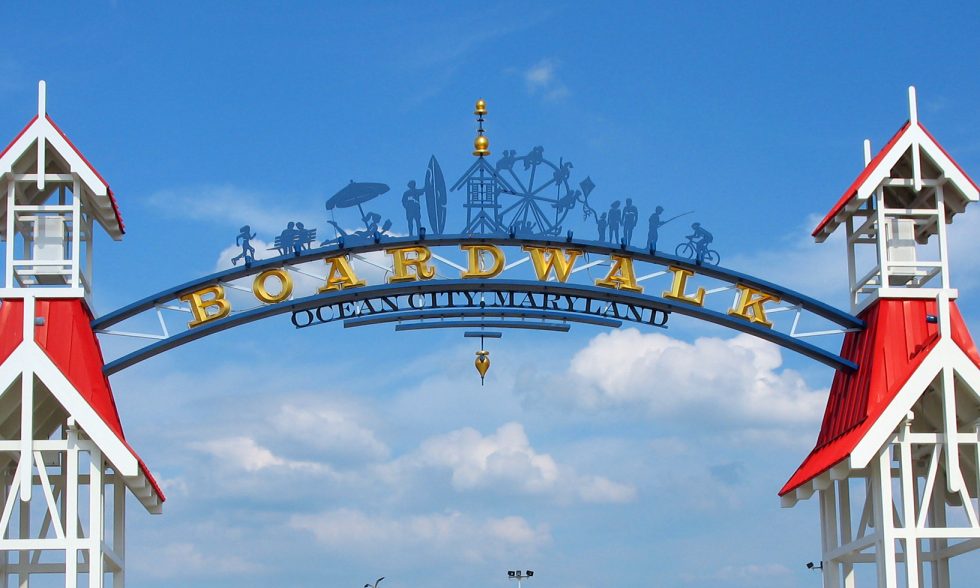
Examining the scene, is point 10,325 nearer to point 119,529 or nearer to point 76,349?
point 76,349


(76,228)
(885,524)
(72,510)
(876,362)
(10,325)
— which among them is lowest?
(885,524)

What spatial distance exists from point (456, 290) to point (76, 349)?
19.7ft

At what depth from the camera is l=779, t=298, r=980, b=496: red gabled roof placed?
24.9 m

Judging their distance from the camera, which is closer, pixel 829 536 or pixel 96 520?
pixel 96 520

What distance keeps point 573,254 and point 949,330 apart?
6011 mm

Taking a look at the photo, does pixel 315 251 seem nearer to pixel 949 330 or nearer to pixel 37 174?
pixel 37 174

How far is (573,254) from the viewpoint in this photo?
26.5 meters

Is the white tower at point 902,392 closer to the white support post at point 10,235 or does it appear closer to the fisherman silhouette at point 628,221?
the fisherman silhouette at point 628,221

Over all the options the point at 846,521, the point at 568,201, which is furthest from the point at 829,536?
the point at 568,201

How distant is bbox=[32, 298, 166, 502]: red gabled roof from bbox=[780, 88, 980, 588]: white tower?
10815 millimetres

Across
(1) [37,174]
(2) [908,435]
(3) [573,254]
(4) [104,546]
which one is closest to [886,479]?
(2) [908,435]

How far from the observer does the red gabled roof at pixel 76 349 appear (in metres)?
24.5

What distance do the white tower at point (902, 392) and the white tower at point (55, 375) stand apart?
10.8 metres

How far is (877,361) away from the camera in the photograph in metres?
25.5
